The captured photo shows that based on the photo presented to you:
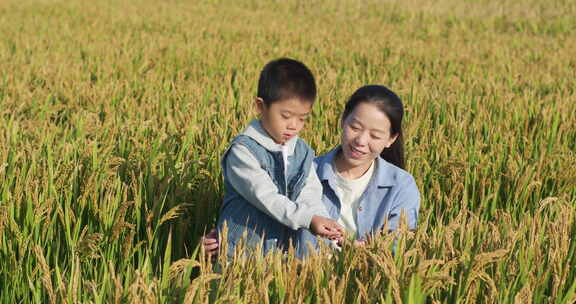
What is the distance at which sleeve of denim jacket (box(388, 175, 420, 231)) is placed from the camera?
2.26 meters

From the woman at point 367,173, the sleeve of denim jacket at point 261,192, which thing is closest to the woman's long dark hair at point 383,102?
the woman at point 367,173

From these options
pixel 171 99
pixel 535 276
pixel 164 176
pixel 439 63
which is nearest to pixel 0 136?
pixel 164 176

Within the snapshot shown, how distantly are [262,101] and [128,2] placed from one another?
35.7 feet

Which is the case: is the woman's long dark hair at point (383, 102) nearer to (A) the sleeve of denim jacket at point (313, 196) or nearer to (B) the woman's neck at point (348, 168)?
(B) the woman's neck at point (348, 168)

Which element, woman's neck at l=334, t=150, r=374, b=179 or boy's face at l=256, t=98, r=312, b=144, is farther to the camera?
woman's neck at l=334, t=150, r=374, b=179

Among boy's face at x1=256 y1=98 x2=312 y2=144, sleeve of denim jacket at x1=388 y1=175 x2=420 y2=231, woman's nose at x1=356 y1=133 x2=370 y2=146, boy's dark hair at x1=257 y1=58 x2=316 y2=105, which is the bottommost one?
sleeve of denim jacket at x1=388 y1=175 x2=420 y2=231

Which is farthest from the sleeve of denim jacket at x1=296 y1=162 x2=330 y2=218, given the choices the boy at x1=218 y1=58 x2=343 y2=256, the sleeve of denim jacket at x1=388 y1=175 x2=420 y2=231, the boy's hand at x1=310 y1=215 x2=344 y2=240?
the sleeve of denim jacket at x1=388 y1=175 x2=420 y2=231

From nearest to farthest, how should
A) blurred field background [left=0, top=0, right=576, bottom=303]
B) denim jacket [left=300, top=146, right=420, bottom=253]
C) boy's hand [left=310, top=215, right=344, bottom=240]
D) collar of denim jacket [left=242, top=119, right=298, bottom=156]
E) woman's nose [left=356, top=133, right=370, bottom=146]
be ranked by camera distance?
blurred field background [left=0, top=0, right=576, bottom=303]
boy's hand [left=310, top=215, right=344, bottom=240]
collar of denim jacket [left=242, top=119, right=298, bottom=156]
woman's nose [left=356, top=133, right=370, bottom=146]
denim jacket [left=300, top=146, right=420, bottom=253]

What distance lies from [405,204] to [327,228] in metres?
0.49

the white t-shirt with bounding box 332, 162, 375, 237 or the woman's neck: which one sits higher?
the woman's neck

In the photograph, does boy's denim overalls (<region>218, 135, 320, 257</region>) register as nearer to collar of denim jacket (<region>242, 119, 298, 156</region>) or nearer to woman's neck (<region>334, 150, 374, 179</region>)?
collar of denim jacket (<region>242, 119, 298, 156</region>)

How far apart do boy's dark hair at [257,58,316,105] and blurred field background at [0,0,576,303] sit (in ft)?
1.53

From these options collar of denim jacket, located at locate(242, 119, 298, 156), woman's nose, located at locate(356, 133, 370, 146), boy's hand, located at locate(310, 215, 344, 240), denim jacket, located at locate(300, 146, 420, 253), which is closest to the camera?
boy's hand, located at locate(310, 215, 344, 240)

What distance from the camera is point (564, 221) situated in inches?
70.3
